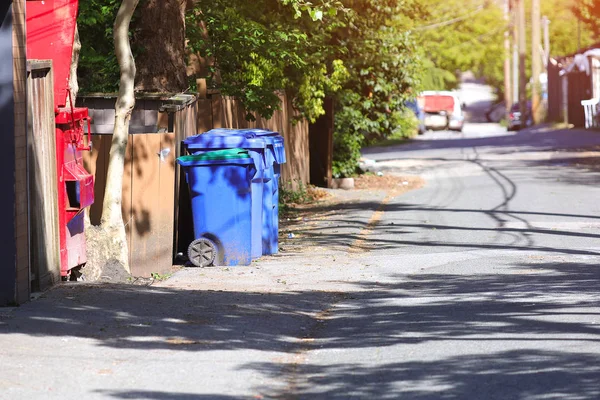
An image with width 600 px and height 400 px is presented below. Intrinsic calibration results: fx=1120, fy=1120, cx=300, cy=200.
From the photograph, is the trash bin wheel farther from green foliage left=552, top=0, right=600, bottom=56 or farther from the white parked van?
green foliage left=552, top=0, right=600, bottom=56

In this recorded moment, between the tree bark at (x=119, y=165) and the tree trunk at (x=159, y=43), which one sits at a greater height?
the tree trunk at (x=159, y=43)

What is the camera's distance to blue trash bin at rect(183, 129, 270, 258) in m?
12.0

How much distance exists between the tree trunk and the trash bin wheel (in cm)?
237

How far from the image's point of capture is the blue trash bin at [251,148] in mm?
12023

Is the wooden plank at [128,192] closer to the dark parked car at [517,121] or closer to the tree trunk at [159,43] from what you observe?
the tree trunk at [159,43]

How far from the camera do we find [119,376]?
652cm

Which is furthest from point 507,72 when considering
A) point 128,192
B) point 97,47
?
point 128,192

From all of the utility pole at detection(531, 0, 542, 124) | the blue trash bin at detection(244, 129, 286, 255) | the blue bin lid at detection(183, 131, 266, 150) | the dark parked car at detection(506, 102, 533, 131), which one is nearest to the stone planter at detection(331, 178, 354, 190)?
the blue trash bin at detection(244, 129, 286, 255)

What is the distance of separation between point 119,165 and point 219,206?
139cm

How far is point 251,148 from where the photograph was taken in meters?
12.2

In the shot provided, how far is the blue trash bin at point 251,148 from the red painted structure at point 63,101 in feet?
6.64

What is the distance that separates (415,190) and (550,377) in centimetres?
1569

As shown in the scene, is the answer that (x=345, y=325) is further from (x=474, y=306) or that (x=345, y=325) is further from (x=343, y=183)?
(x=343, y=183)

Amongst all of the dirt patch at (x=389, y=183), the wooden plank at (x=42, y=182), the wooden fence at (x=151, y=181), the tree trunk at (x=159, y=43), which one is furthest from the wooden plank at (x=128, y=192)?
the dirt patch at (x=389, y=183)
